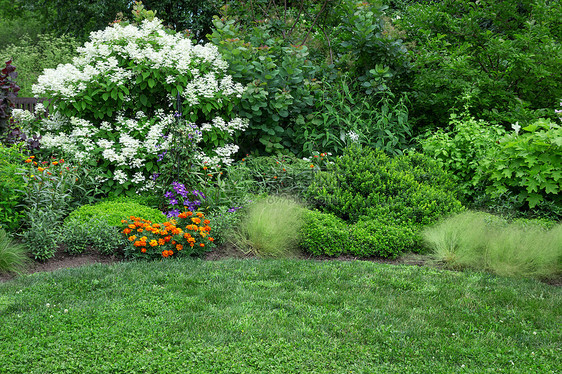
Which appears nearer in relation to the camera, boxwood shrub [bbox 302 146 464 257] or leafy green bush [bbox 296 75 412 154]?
boxwood shrub [bbox 302 146 464 257]

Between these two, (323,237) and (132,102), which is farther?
(132,102)

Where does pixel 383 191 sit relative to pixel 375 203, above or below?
above

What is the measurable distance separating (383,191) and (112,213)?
3303 millimetres

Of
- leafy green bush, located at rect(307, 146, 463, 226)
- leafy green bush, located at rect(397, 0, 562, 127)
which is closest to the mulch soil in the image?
leafy green bush, located at rect(307, 146, 463, 226)

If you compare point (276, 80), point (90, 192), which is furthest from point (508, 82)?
point (90, 192)

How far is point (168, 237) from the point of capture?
4.88m

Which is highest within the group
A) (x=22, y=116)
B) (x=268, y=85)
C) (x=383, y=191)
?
(x=268, y=85)

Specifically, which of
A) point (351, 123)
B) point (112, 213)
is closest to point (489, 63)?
point (351, 123)

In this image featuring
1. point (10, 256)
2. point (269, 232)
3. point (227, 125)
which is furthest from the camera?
point (227, 125)

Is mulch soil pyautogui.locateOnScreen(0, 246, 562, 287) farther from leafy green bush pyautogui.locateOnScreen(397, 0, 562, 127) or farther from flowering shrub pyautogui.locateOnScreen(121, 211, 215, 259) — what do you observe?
leafy green bush pyautogui.locateOnScreen(397, 0, 562, 127)

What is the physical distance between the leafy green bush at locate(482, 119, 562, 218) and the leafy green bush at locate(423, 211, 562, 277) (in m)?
0.66

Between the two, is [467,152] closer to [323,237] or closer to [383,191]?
[383,191]

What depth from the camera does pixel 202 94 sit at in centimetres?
665

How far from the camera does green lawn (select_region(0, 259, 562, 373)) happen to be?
2.92 meters
